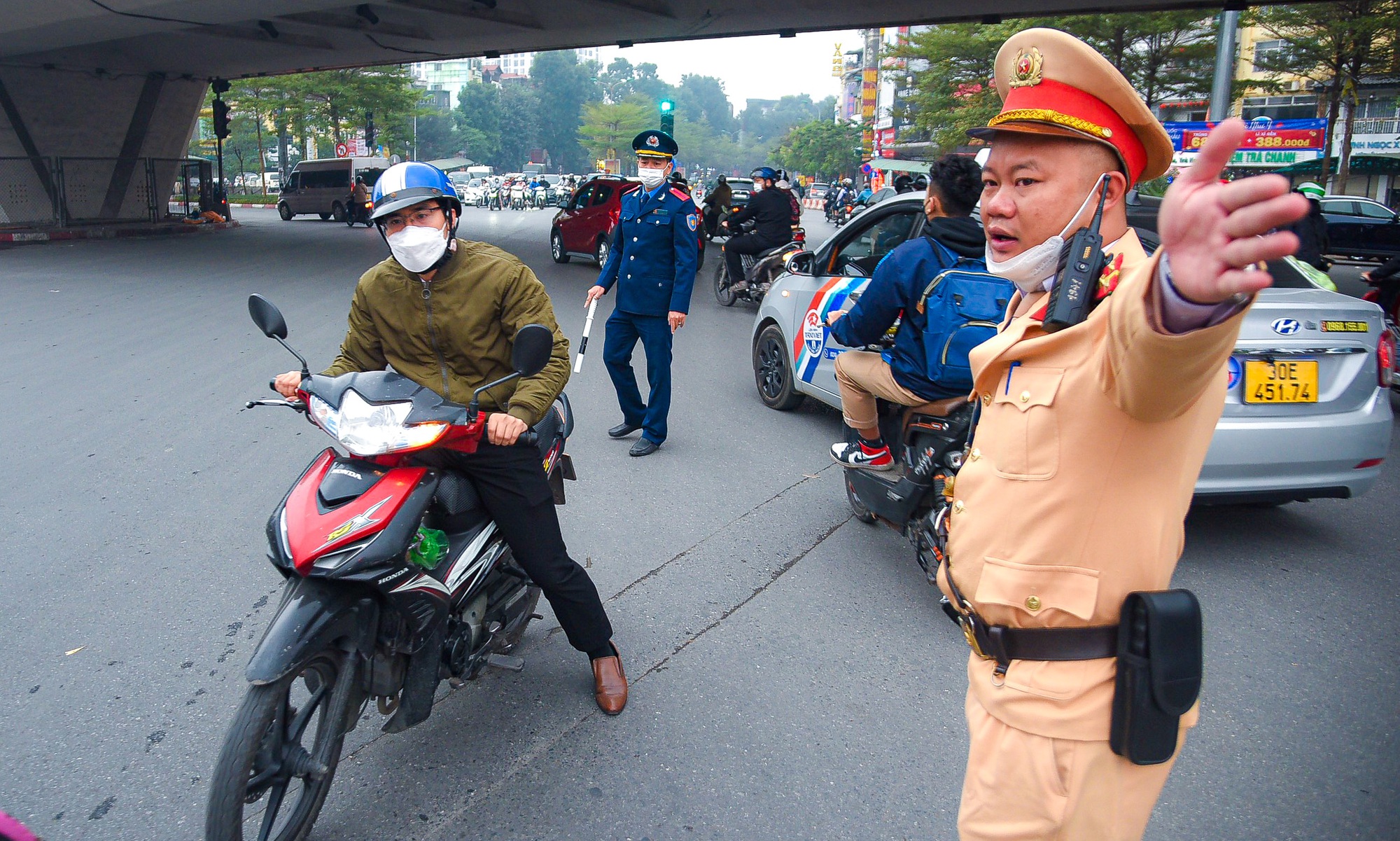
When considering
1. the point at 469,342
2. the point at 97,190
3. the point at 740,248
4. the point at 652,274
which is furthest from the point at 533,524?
the point at 97,190

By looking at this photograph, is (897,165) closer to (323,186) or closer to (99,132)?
(323,186)

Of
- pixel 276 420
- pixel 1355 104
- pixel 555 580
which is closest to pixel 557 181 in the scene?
pixel 1355 104

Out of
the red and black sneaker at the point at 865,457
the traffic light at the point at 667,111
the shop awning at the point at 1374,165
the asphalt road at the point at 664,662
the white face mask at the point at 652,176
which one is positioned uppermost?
the traffic light at the point at 667,111

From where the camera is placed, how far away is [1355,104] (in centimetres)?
2088

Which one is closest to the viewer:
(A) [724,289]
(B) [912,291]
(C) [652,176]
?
(B) [912,291]

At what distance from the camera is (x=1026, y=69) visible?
5.48 feet

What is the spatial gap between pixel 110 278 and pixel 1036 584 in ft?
53.3

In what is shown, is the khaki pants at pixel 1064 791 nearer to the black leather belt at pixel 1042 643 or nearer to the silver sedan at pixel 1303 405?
the black leather belt at pixel 1042 643

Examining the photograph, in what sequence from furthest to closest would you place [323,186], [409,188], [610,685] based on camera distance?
[323,186], [610,685], [409,188]

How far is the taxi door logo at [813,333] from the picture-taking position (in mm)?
6664

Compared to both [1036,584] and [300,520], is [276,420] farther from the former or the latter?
[1036,584]

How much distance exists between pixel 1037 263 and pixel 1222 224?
0.57 m

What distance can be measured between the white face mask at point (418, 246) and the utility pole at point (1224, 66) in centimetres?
1388

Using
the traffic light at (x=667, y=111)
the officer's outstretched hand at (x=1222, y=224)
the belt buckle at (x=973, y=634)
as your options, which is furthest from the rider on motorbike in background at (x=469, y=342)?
the traffic light at (x=667, y=111)
